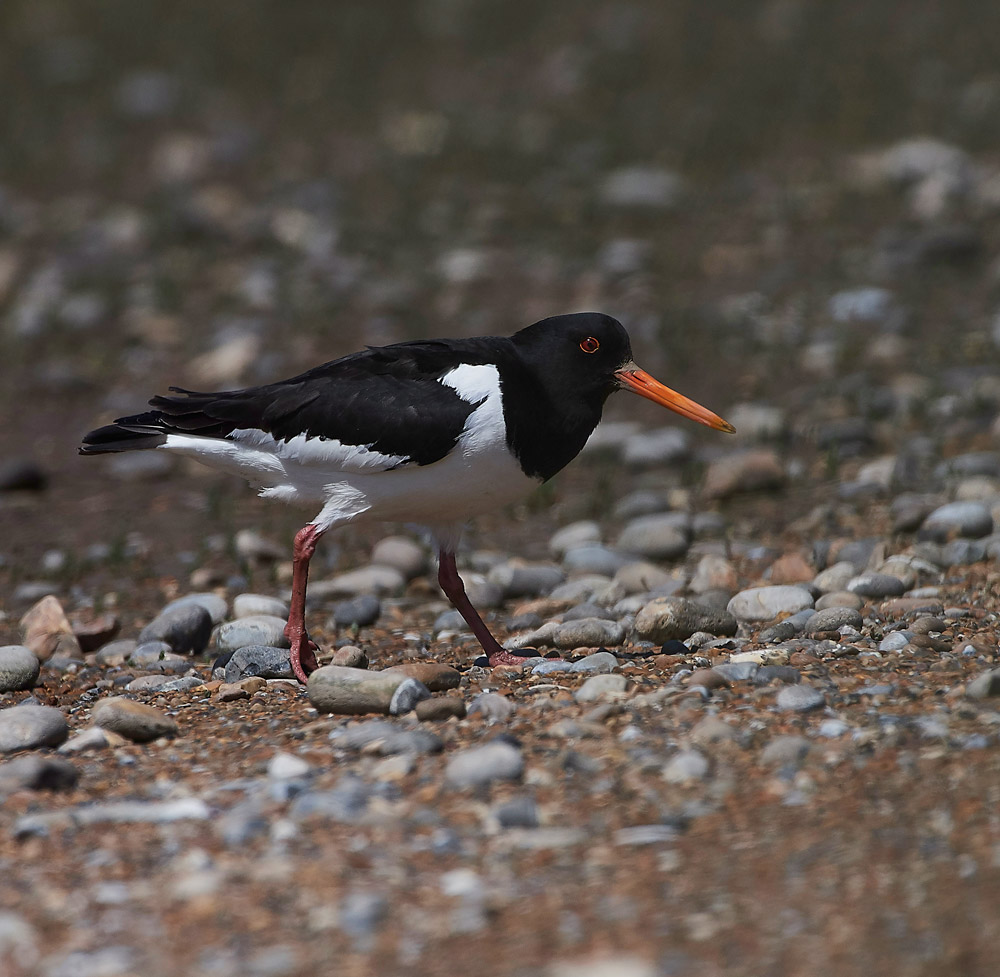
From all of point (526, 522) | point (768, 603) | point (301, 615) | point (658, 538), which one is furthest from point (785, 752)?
point (526, 522)

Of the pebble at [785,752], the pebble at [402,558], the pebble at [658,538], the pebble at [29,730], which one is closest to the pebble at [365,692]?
the pebble at [29,730]

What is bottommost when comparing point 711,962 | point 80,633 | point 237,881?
point 711,962

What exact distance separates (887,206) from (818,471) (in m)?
4.26

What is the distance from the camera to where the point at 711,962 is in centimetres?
295

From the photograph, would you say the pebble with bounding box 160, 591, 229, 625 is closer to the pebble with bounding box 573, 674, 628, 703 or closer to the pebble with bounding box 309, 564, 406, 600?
the pebble with bounding box 309, 564, 406, 600

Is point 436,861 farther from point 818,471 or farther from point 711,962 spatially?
point 818,471

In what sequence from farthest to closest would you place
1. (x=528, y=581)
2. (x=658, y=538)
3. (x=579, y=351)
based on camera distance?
(x=658, y=538) < (x=528, y=581) < (x=579, y=351)

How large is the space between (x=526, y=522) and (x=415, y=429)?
2.60 meters

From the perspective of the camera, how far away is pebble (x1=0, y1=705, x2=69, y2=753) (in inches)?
171

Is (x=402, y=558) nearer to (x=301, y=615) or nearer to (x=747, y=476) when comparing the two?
(x=301, y=615)

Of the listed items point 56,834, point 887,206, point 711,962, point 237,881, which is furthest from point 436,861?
point 887,206

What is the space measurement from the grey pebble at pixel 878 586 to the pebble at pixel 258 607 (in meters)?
2.41

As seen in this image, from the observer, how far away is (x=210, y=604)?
19.7 feet

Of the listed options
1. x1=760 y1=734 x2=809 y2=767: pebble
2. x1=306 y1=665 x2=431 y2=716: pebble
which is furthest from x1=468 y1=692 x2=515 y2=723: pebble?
x1=760 y1=734 x2=809 y2=767: pebble
